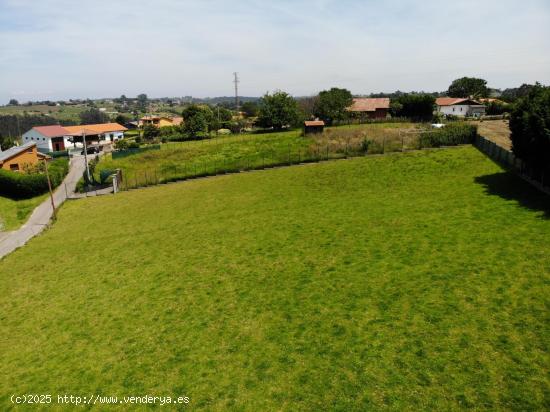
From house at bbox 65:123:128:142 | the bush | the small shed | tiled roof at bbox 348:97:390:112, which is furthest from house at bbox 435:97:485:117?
house at bbox 65:123:128:142

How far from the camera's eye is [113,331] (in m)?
18.0

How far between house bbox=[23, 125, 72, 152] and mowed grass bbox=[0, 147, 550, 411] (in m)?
61.6

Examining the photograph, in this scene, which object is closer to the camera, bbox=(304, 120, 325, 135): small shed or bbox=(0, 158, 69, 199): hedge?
bbox=(0, 158, 69, 199): hedge

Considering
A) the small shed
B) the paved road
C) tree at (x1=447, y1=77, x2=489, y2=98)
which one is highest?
tree at (x1=447, y1=77, x2=489, y2=98)

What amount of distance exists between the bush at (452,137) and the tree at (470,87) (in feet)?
286

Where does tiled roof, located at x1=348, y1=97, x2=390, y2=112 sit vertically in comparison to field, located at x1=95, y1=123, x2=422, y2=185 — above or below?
above

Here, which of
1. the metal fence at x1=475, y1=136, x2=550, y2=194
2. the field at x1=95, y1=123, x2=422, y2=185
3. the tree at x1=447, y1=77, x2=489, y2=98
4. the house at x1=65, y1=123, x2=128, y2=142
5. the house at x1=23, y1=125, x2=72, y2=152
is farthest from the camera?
the tree at x1=447, y1=77, x2=489, y2=98

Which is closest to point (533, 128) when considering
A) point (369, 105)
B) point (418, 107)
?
point (418, 107)

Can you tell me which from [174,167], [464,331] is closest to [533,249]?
[464,331]

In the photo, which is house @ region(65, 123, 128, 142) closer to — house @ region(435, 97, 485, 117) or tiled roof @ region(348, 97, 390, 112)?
tiled roof @ region(348, 97, 390, 112)

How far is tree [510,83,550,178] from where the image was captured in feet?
84.7

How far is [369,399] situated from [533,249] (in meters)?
13.9

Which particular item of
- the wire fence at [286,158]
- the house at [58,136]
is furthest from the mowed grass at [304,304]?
the house at [58,136]

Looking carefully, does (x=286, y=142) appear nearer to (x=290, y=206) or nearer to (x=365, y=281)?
(x=290, y=206)
